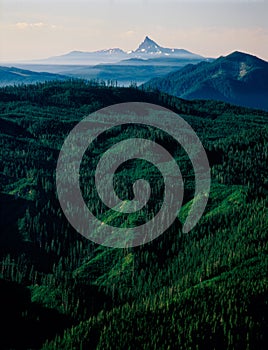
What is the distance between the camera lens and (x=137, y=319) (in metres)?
200

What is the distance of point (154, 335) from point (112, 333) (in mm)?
16286

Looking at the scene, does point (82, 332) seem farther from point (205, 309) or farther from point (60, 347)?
point (205, 309)

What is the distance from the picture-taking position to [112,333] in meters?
190

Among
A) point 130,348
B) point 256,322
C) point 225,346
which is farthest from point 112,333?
point 256,322

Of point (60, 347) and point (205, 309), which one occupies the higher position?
point (205, 309)

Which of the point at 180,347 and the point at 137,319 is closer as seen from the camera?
the point at 180,347

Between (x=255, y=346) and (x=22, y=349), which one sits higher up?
(x=255, y=346)

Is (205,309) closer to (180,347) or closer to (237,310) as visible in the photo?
(237,310)

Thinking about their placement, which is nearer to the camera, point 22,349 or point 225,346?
point 225,346

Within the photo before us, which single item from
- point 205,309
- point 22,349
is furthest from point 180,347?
point 22,349

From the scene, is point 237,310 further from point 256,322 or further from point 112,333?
point 112,333

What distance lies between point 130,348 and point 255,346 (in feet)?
149

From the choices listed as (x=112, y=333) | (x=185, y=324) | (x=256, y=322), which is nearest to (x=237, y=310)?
(x=256, y=322)

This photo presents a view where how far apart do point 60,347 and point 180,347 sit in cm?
4597
